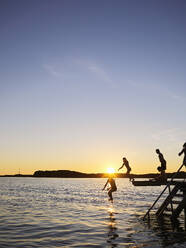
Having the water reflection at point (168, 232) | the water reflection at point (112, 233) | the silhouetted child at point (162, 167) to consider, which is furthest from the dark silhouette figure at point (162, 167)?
the water reflection at point (112, 233)

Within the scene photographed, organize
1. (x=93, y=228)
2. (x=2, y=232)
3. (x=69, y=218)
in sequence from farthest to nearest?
(x=69, y=218) < (x=93, y=228) < (x=2, y=232)

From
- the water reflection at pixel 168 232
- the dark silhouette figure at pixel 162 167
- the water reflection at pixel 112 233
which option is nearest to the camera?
the water reflection at pixel 112 233

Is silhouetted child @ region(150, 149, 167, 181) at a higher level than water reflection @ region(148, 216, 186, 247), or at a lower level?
higher

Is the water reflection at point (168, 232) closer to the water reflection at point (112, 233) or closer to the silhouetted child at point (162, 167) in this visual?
the water reflection at point (112, 233)

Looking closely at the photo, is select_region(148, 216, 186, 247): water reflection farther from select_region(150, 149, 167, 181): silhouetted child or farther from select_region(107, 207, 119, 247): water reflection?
select_region(150, 149, 167, 181): silhouetted child

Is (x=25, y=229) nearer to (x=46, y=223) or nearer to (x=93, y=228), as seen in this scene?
(x=46, y=223)

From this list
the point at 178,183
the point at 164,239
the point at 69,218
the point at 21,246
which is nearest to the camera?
the point at 21,246

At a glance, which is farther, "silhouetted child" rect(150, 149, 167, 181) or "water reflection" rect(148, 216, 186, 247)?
"silhouetted child" rect(150, 149, 167, 181)

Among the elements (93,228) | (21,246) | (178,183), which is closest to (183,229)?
(178,183)

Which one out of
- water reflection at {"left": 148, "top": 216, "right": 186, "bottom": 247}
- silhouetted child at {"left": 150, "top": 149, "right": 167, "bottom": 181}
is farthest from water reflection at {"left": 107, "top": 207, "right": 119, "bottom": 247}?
silhouetted child at {"left": 150, "top": 149, "right": 167, "bottom": 181}

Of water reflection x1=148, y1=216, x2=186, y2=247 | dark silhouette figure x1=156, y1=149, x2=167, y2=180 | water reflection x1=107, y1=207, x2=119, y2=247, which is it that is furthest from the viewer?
dark silhouette figure x1=156, y1=149, x2=167, y2=180

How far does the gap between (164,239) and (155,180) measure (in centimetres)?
562

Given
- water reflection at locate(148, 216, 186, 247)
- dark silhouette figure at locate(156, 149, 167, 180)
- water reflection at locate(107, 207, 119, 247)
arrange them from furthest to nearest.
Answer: dark silhouette figure at locate(156, 149, 167, 180) < water reflection at locate(148, 216, 186, 247) < water reflection at locate(107, 207, 119, 247)

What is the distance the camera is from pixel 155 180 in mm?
17609
